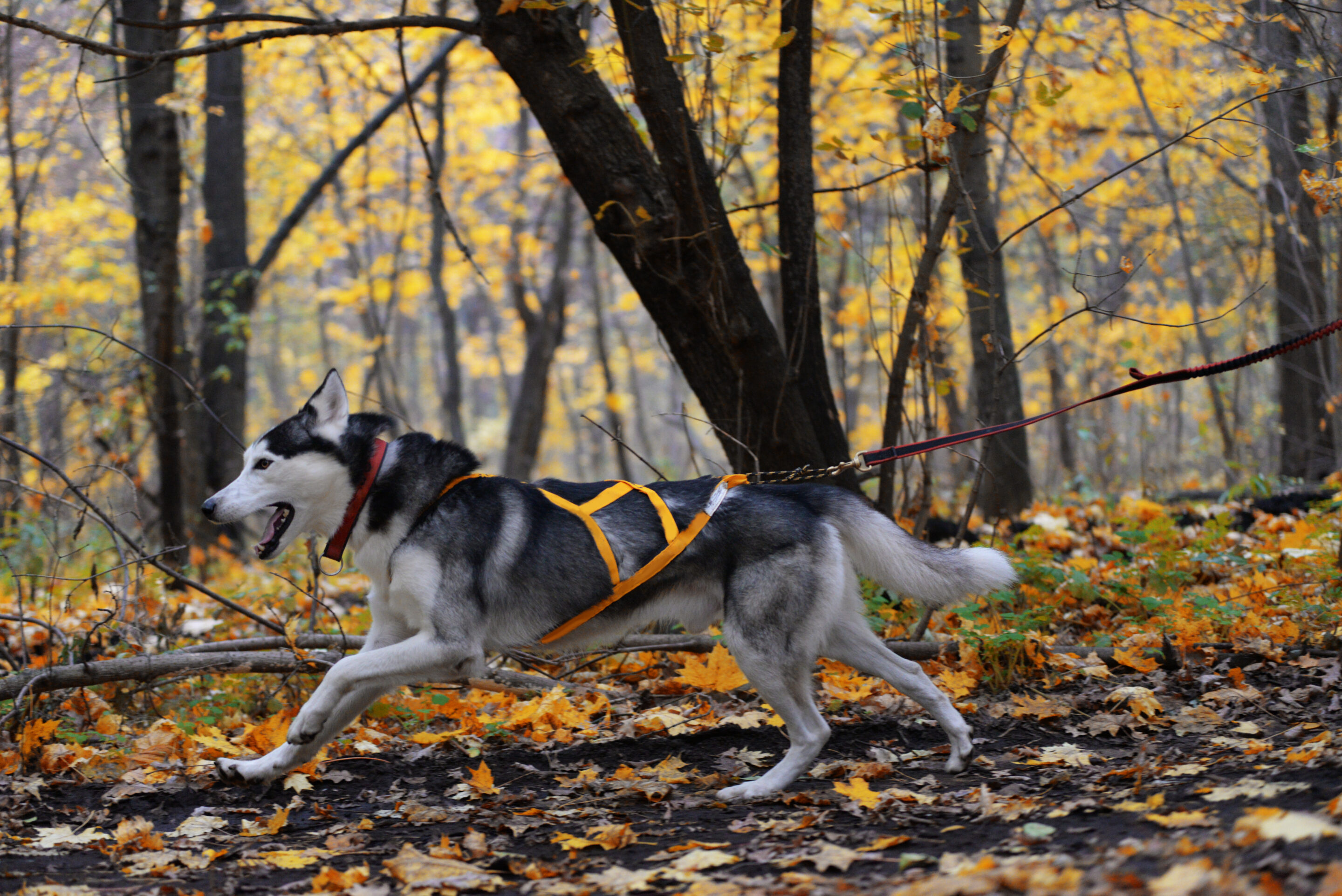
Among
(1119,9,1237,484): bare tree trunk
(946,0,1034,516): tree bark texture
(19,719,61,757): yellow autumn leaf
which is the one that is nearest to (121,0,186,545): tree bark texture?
(19,719,61,757): yellow autumn leaf

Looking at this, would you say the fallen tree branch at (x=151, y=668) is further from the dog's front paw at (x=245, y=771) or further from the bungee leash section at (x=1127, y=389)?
the bungee leash section at (x=1127, y=389)

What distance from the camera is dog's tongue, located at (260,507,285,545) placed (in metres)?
4.20

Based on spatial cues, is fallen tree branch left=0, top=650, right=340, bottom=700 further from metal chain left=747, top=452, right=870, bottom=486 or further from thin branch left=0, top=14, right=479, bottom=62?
thin branch left=0, top=14, right=479, bottom=62

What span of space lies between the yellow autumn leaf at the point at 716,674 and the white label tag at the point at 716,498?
3.06ft

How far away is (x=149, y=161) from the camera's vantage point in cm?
928

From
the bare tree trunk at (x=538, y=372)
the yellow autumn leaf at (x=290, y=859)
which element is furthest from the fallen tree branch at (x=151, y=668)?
the bare tree trunk at (x=538, y=372)

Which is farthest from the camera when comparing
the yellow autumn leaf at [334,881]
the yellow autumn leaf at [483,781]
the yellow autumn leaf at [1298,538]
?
→ the yellow autumn leaf at [1298,538]

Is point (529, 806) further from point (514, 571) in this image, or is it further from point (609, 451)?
point (609, 451)

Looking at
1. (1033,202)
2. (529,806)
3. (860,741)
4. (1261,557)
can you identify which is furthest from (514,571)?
(1033,202)

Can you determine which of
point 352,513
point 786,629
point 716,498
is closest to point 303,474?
point 352,513

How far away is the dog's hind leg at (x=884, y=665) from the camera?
420 centimetres

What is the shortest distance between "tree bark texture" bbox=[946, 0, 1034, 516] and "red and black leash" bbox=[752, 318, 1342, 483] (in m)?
2.34

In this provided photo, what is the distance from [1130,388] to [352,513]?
11.3ft

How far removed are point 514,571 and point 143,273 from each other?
7121mm
